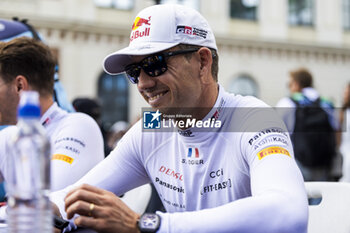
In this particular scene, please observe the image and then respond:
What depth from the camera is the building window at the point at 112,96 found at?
16.0 metres

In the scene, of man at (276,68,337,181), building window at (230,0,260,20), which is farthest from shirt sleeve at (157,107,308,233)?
building window at (230,0,260,20)

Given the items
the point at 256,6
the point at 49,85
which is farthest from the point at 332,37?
the point at 49,85

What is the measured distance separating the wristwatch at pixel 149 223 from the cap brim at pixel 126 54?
2.08ft

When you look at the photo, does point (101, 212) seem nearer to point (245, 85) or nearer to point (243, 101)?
point (243, 101)

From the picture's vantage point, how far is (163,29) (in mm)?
1726

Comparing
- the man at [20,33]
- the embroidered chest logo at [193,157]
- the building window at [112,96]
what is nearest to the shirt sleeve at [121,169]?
the embroidered chest logo at [193,157]

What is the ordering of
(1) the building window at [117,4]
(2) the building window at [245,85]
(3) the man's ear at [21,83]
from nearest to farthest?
(3) the man's ear at [21,83] < (1) the building window at [117,4] < (2) the building window at [245,85]

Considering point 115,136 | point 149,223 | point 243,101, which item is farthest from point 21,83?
point 115,136

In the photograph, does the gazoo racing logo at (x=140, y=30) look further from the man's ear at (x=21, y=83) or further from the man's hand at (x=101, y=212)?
the man's ear at (x=21, y=83)

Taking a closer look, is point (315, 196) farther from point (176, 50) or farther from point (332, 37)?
point (332, 37)

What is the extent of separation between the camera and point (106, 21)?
15938 millimetres

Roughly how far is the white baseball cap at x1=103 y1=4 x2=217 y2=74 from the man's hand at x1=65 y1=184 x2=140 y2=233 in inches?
23.1

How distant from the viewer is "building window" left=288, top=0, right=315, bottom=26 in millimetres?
18922

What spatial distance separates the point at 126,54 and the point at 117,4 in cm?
1497
